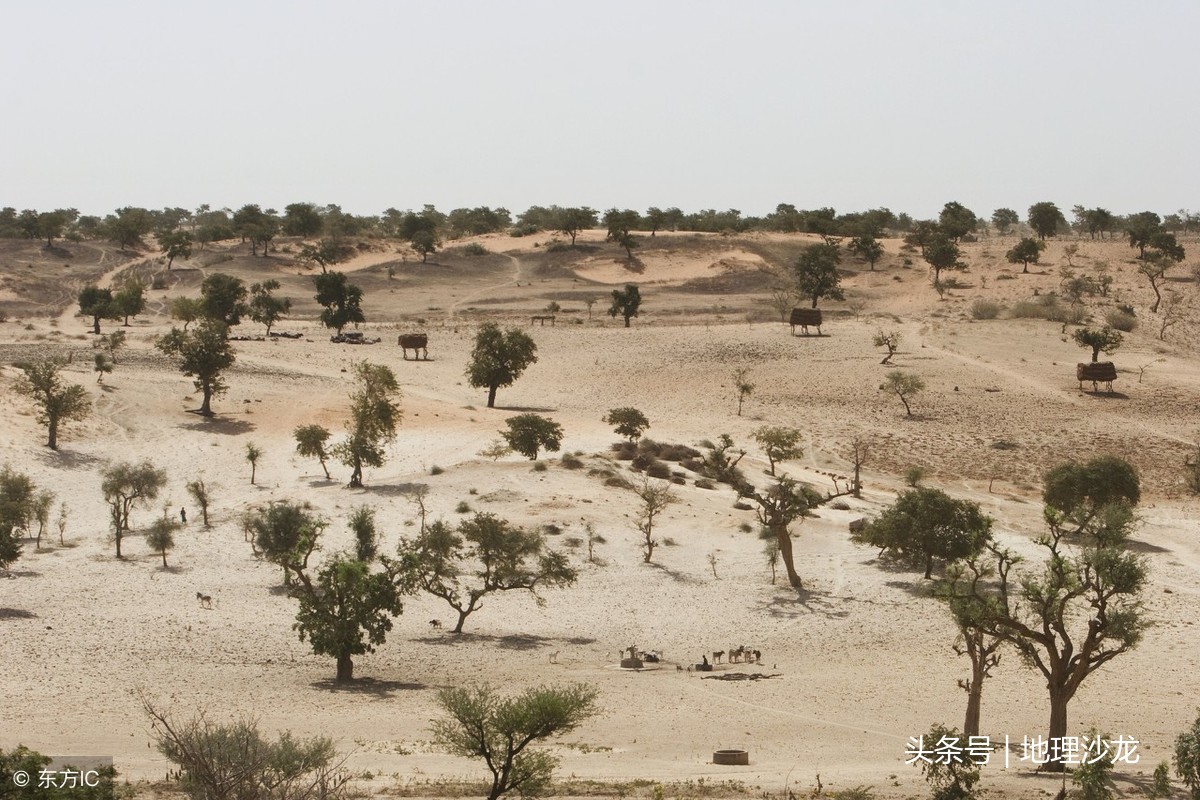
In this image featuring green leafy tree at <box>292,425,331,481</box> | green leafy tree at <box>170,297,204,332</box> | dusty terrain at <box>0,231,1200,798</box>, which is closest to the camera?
dusty terrain at <box>0,231,1200,798</box>

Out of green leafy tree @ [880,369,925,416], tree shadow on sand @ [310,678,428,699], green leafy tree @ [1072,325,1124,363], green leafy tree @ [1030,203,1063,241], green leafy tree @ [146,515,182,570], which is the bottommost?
tree shadow on sand @ [310,678,428,699]

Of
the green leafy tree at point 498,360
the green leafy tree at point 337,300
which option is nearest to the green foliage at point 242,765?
the green leafy tree at point 498,360

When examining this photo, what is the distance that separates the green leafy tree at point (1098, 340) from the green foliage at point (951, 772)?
200 ft

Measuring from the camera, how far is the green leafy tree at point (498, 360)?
68.2m

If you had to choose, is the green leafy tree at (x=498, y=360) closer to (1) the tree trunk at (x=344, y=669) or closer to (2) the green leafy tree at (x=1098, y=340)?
(2) the green leafy tree at (x=1098, y=340)

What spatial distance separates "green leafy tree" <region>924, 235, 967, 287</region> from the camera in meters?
107

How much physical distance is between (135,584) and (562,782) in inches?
842

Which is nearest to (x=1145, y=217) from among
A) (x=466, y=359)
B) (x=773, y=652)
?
(x=466, y=359)

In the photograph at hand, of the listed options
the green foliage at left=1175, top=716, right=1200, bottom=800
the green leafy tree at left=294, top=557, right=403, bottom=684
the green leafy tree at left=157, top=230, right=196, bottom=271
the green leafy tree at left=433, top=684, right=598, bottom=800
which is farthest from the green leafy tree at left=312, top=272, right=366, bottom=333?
the green foliage at left=1175, top=716, right=1200, bottom=800

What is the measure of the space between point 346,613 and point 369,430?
71.0 feet

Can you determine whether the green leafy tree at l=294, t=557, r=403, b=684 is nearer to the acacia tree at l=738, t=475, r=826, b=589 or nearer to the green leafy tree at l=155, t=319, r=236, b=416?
the acacia tree at l=738, t=475, r=826, b=589

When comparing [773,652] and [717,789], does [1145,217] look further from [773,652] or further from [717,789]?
[717,789]

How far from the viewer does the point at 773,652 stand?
3500 cm

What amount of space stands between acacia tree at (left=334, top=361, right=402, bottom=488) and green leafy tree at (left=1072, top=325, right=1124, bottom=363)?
43.6m
